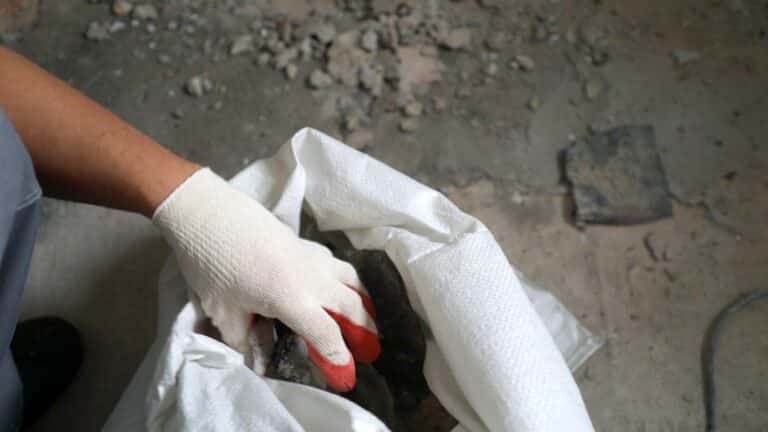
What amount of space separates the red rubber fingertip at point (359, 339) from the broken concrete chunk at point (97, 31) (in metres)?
1.03

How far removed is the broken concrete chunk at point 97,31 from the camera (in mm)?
1350

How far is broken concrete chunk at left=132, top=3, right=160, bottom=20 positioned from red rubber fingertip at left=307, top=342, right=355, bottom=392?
3.41 ft

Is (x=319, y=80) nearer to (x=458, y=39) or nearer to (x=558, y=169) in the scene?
(x=458, y=39)

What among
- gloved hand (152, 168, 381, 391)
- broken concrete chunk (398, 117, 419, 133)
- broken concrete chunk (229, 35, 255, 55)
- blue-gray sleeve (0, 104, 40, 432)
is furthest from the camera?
broken concrete chunk (229, 35, 255, 55)

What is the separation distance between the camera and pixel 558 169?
3.81 ft

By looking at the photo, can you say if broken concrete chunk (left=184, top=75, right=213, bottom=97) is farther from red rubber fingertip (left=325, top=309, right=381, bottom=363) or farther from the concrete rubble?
red rubber fingertip (left=325, top=309, right=381, bottom=363)

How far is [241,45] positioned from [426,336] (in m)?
0.88

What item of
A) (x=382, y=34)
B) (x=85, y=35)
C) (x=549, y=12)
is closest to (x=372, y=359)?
(x=382, y=34)

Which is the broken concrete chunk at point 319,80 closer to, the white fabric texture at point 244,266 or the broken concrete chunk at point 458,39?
the broken concrete chunk at point 458,39

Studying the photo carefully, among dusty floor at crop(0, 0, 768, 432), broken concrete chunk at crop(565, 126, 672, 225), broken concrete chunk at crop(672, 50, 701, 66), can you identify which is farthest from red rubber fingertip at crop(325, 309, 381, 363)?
broken concrete chunk at crop(672, 50, 701, 66)

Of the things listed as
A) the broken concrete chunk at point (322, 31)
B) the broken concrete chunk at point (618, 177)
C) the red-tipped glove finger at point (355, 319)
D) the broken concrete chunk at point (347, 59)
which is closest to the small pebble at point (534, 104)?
the broken concrete chunk at point (618, 177)

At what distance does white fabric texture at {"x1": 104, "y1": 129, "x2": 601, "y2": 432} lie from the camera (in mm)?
582

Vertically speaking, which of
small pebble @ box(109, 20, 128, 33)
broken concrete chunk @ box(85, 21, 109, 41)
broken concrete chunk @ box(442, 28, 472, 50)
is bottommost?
broken concrete chunk @ box(85, 21, 109, 41)

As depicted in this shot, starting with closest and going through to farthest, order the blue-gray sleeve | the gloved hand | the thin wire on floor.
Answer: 1. the blue-gray sleeve
2. the gloved hand
3. the thin wire on floor
